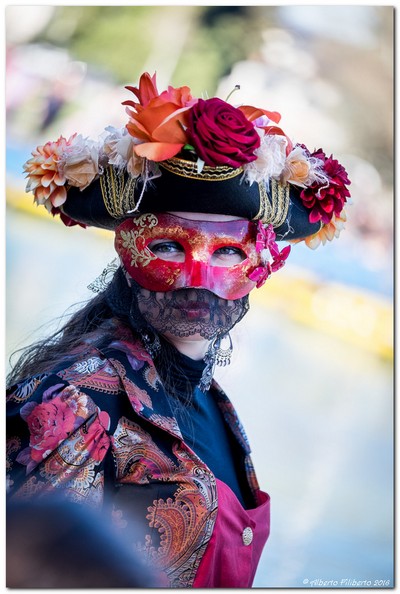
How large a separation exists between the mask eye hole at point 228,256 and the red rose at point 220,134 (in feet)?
0.71

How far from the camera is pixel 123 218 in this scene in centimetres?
205

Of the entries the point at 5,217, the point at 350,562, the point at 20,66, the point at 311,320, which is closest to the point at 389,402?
the point at 350,562

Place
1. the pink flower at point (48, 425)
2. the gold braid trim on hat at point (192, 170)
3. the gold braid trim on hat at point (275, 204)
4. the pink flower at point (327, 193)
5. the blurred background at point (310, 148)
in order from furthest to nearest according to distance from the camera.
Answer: the blurred background at point (310, 148), the pink flower at point (327, 193), the gold braid trim on hat at point (275, 204), the gold braid trim on hat at point (192, 170), the pink flower at point (48, 425)

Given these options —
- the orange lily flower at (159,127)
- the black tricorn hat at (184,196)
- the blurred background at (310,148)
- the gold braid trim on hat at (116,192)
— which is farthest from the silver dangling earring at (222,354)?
the orange lily flower at (159,127)

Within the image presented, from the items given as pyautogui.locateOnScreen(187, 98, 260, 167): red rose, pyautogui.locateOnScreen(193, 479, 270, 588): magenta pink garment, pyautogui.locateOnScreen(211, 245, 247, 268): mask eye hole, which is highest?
pyautogui.locateOnScreen(187, 98, 260, 167): red rose

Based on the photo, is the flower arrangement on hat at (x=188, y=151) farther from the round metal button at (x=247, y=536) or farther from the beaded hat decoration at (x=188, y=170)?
the round metal button at (x=247, y=536)

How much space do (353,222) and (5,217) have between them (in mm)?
1406

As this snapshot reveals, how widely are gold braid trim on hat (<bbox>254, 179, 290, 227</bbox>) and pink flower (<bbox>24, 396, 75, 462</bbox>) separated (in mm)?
658

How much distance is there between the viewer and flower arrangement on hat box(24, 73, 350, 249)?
1.88 metres

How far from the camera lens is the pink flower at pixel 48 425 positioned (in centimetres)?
180

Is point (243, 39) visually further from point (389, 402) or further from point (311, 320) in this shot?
point (311, 320)

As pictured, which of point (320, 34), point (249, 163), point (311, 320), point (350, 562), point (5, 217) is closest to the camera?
point (249, 163)

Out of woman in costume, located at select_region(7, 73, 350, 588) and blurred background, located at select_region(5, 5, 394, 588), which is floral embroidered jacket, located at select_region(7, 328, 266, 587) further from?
blurred background, located at select_region(5, 5, 394, 588)

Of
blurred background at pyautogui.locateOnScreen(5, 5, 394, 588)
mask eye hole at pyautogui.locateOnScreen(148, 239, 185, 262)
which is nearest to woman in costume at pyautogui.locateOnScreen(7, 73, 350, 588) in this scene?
mask eye hole at pyautogui.locateOnScreen(148, 239, 185, 262)
